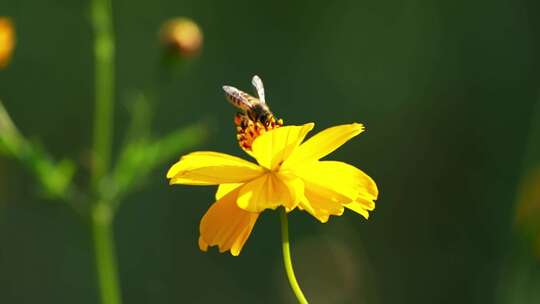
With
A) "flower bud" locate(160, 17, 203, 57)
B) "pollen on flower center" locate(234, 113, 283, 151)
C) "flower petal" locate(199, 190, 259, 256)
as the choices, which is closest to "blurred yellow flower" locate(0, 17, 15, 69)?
"flower bud" locate(160, 17, 203, 57)

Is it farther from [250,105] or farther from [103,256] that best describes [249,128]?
[103,256]

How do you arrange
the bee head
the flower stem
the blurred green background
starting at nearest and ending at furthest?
1. the flower stem
2. the bee head
3. the blurred green background

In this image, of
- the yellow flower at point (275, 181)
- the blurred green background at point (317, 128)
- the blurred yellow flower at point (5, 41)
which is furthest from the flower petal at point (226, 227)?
the blurred green background at point (317, 128)

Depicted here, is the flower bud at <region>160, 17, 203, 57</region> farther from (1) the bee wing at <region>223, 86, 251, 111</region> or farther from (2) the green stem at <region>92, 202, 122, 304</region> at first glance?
(1) the bee wing at <region>223, 86, 251, 111</region>

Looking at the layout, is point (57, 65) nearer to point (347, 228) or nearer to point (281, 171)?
point (347, 228)

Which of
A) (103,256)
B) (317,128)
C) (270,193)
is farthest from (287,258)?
(317,128)
